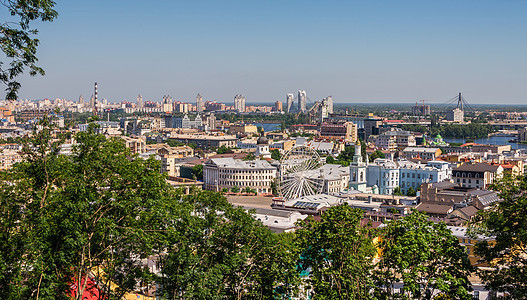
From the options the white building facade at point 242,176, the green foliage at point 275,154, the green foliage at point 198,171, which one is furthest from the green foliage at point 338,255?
the green foliage at point 275,154

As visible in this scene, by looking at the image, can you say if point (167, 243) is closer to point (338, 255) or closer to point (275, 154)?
point (338, 255)

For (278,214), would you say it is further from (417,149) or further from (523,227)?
(417,149)

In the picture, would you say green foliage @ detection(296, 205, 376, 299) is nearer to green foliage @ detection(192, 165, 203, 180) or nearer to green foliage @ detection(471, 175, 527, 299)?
green foliage @ detection(471, 175, 527, 299)

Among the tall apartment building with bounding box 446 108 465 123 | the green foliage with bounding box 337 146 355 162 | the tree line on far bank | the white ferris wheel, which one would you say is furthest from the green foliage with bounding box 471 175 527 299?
the tall apartment building with bounding box 446 108 465 123

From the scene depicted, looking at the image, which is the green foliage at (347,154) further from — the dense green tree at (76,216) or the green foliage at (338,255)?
the dense green tree at (76,216)

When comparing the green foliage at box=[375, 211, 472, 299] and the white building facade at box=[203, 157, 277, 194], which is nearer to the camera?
the green foliage at box=[375, 211, 472, 299]

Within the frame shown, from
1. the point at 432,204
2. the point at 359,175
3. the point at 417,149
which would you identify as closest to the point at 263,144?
the point at 417,149
